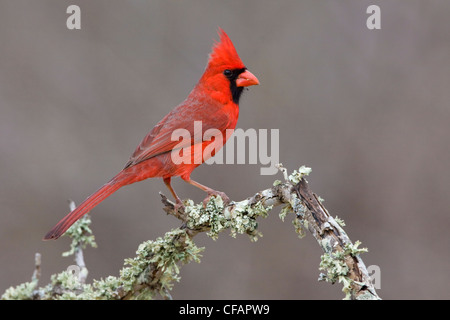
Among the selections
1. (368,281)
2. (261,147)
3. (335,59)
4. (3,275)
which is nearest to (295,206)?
(368,281)

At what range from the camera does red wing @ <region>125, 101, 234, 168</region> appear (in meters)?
2.94

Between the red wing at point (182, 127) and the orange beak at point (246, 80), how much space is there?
7.8 inches

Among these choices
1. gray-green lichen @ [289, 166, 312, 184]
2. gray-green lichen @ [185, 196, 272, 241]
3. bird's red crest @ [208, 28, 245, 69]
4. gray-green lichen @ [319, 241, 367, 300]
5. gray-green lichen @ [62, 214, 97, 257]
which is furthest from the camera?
bird's red crest @ [208, 28, 245, 69]

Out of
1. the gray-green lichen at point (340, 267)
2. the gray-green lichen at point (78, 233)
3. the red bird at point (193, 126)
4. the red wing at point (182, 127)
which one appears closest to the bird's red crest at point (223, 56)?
the red bird at point (193, 126)

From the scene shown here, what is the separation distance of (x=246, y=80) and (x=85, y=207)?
3.76 feet

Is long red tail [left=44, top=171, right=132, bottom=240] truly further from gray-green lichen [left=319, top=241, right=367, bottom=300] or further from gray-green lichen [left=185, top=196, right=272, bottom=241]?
gray-green lichen [left=319, top=241, right=367, bottom=300]

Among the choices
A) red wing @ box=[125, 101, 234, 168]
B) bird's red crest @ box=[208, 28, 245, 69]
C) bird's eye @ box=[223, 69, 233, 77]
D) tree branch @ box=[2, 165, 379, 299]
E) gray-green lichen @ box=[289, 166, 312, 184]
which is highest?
bird's red crest @ box=[208, 28, 245, 69]

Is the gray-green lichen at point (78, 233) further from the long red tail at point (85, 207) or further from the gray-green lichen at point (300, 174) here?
the gray-green lichen at point (300, 174)

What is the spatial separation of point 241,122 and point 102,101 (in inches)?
45.1

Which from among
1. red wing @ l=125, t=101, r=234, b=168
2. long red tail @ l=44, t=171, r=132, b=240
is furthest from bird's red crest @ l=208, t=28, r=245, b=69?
long red tail @ l=44, t=171, r=132, b=240

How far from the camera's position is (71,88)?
4.84 meters

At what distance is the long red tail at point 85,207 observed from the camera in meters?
2.50

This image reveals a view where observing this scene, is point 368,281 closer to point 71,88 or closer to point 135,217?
point 135,217

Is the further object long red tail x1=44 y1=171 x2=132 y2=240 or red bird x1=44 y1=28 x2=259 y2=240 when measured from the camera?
red bird x1=44 y1=28 x2=259 y2=240
